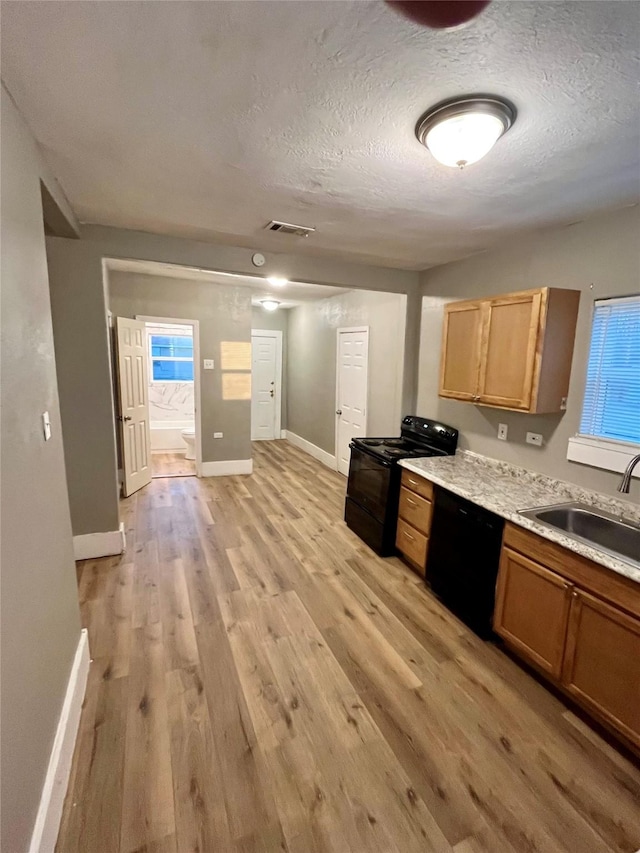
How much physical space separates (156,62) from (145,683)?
262 centimetres

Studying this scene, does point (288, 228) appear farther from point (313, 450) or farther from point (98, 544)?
point (313, 450)

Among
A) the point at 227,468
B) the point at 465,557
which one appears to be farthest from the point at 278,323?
the point at 465,557

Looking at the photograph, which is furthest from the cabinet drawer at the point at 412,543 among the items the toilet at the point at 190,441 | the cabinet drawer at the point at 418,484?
the toilet at the point at 190,441

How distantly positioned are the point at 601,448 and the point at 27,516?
2864 mm

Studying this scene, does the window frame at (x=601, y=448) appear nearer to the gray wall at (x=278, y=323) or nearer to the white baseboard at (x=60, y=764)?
the white baseboard at (x=60, y=764)

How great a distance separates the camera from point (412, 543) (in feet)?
10.1

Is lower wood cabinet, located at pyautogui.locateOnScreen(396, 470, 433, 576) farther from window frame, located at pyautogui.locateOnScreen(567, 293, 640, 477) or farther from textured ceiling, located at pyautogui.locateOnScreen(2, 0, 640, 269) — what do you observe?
textured ceiling, located at pyautogui.locateOnScreen(2, 0, 640, 269)

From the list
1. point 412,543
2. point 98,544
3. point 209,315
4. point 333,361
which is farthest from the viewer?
point 333,361

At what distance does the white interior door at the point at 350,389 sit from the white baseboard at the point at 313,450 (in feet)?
0.90

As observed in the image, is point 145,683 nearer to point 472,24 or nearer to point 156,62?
point 156,62

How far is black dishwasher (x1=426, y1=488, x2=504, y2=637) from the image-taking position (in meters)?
2.31

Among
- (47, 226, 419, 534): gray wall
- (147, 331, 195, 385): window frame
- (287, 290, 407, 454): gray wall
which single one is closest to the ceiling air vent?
(47, 226, 419, 534): gray wall

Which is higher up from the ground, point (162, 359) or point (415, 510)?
point (162, 359)

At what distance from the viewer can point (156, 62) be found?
120 cm
